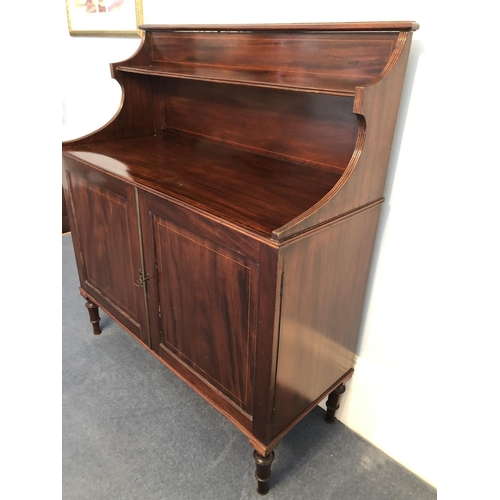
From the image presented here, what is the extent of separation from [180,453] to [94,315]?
0.90 m

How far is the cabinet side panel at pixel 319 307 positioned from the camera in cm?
111

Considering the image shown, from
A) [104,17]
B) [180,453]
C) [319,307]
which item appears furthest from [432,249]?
[104,17]

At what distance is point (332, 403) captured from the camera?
169cm

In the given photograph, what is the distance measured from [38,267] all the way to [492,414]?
1.31m

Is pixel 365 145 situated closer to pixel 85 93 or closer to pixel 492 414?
pixel 492 414

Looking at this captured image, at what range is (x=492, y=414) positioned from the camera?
3.90 ft

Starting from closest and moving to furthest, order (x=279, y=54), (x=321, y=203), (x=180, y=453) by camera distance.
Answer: (x=321, y=203)
(x=279, y=54)
(x=180, y=453)

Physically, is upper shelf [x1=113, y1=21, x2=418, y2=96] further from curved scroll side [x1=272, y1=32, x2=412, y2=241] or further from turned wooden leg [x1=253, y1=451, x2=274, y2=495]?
turned wooden leg [x1=253, y1=451, x2=274, y2=495]

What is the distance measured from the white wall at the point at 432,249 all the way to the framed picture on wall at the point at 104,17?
1.33 ft

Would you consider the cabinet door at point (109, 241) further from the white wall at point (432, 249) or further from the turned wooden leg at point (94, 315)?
the white wall at point (432, 249)

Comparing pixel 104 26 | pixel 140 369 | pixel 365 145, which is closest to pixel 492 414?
pixel 365 145

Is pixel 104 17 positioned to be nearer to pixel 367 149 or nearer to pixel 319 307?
pixel 367 149

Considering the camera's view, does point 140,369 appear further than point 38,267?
Yes

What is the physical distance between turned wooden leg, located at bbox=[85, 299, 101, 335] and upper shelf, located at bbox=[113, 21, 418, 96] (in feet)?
3.77
